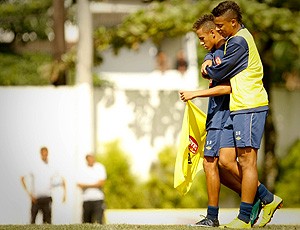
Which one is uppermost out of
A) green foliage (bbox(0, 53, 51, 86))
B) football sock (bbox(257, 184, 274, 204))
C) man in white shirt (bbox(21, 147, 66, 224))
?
green foliage (bbox(0, 53, 51, 86))

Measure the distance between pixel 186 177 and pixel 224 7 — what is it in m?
1.41

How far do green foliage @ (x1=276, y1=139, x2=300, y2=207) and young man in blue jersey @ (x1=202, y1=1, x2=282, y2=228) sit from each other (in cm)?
941

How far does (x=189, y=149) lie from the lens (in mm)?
8188

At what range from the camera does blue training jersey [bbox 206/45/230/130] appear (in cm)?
786

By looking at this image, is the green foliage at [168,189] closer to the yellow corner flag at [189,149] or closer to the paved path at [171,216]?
the paved path at [171,216]

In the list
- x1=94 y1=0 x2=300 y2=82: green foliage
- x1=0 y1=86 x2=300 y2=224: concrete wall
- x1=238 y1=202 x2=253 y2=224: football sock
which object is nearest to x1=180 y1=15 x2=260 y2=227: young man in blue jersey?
x1=238 y1=202 x2=253 y2=224: football sock

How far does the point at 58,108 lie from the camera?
15.3 meters

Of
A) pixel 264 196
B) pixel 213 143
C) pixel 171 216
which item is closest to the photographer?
pixel 213 143

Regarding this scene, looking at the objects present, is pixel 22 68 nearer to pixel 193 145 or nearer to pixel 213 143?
pixel 193 145

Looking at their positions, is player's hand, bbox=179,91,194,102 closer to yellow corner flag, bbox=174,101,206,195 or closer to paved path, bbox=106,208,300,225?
yellow corner flag, bbox=174,101,206,195

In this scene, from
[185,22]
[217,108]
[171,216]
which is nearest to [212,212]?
[217,108]

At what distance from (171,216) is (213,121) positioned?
7508 millimetres

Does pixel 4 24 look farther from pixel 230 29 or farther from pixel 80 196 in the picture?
pixel 230 29

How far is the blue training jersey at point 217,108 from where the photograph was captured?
25.8 ft
